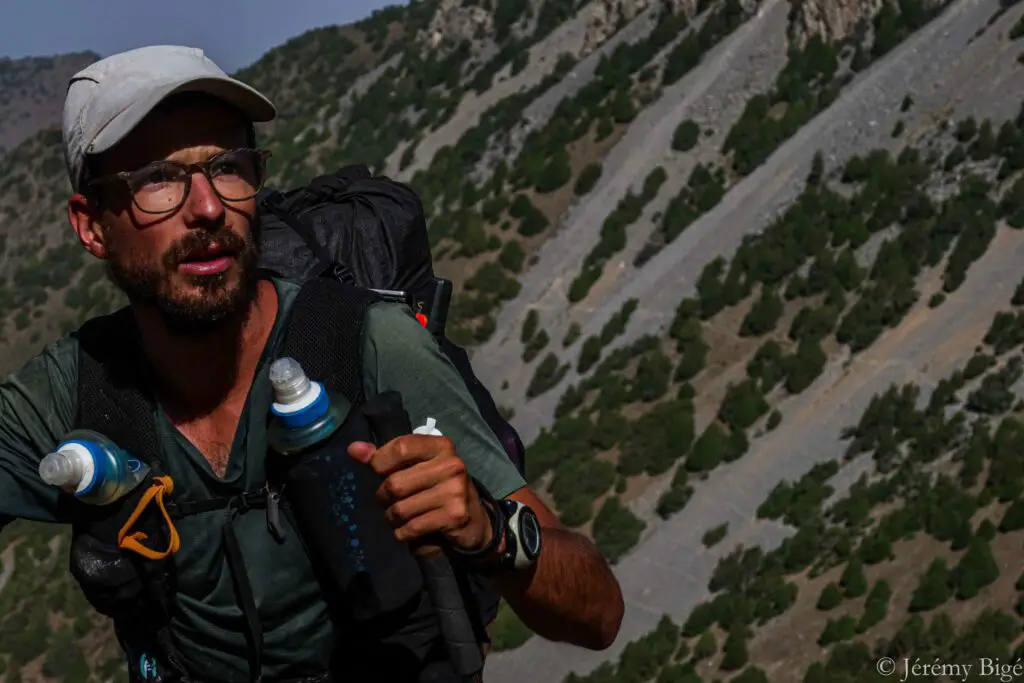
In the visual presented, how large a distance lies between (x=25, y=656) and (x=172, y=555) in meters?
39.1

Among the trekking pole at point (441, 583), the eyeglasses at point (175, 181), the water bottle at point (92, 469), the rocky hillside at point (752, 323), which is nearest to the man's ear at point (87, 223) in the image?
the eyeglasses at point (175, 181)

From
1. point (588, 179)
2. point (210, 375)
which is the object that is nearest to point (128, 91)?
point (210, 375)

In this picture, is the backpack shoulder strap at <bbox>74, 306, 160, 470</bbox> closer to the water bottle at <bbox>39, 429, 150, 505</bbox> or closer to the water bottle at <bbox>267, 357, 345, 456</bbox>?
the water bottle at <bbox>39, 429, 150, 505</bbox>

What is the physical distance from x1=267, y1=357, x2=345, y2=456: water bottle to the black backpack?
0.78 metres

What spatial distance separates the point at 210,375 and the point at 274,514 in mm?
414

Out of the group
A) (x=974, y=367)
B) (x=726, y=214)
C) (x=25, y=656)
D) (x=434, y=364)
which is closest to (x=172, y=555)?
(x=434, y=364)

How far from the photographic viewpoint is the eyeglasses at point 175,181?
130 inches

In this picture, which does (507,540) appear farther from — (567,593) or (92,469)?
(92,469)

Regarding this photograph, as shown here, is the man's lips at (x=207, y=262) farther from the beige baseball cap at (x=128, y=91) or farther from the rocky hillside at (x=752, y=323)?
the rocky hillside at (x=752, y=323)

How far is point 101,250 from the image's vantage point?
11.6 feet

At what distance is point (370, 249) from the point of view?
4.02m

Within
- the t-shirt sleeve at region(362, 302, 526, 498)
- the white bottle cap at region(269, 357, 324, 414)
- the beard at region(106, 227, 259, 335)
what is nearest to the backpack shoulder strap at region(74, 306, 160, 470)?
the beard at region(106, 227, 259, 335)

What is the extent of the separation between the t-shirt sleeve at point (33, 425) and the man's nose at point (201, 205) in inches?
19.0

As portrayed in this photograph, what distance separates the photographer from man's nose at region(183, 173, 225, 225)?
3289 mm
